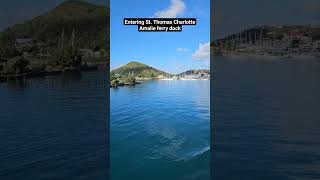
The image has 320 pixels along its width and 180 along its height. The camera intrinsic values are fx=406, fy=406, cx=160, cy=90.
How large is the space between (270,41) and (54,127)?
31.6 metres

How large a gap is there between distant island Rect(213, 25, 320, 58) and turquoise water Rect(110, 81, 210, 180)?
6784 millimetres

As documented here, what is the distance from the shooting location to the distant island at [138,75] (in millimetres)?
50781

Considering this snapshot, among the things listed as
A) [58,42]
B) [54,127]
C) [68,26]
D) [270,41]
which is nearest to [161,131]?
[54,127]

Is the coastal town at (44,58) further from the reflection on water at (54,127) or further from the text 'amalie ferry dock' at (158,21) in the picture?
the text 'amalie ferry dock' at (158,21)

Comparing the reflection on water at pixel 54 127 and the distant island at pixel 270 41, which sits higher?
the distant island at pixel 270 41

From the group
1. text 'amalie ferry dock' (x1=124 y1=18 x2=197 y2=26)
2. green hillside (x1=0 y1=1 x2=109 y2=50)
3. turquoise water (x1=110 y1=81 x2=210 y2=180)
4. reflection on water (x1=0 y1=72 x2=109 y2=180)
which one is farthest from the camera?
green hillside (x1=0 y1=1 x2=109 y2=50)

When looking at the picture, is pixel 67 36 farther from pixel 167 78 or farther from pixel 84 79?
pixel 167 78

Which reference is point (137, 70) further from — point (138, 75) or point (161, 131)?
point (161, 131)

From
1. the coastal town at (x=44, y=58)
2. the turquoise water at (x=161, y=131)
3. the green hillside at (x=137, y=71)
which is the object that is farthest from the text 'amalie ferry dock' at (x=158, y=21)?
the coastal town at (x=44, y=58)

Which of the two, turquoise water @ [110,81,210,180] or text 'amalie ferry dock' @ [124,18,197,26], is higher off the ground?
text 'amalie ferry dock' @ [124,18,197,26]

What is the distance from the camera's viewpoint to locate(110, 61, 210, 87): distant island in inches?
1999

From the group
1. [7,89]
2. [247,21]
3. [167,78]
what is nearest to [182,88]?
[167,78]

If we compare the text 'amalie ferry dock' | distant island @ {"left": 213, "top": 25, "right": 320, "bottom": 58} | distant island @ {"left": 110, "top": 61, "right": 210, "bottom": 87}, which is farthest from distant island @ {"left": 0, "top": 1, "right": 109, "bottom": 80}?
the text 'amalie ferry dock'

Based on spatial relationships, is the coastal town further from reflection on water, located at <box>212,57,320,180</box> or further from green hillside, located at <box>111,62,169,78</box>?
reflection on water, located at <box>212,57,320,180</box>
